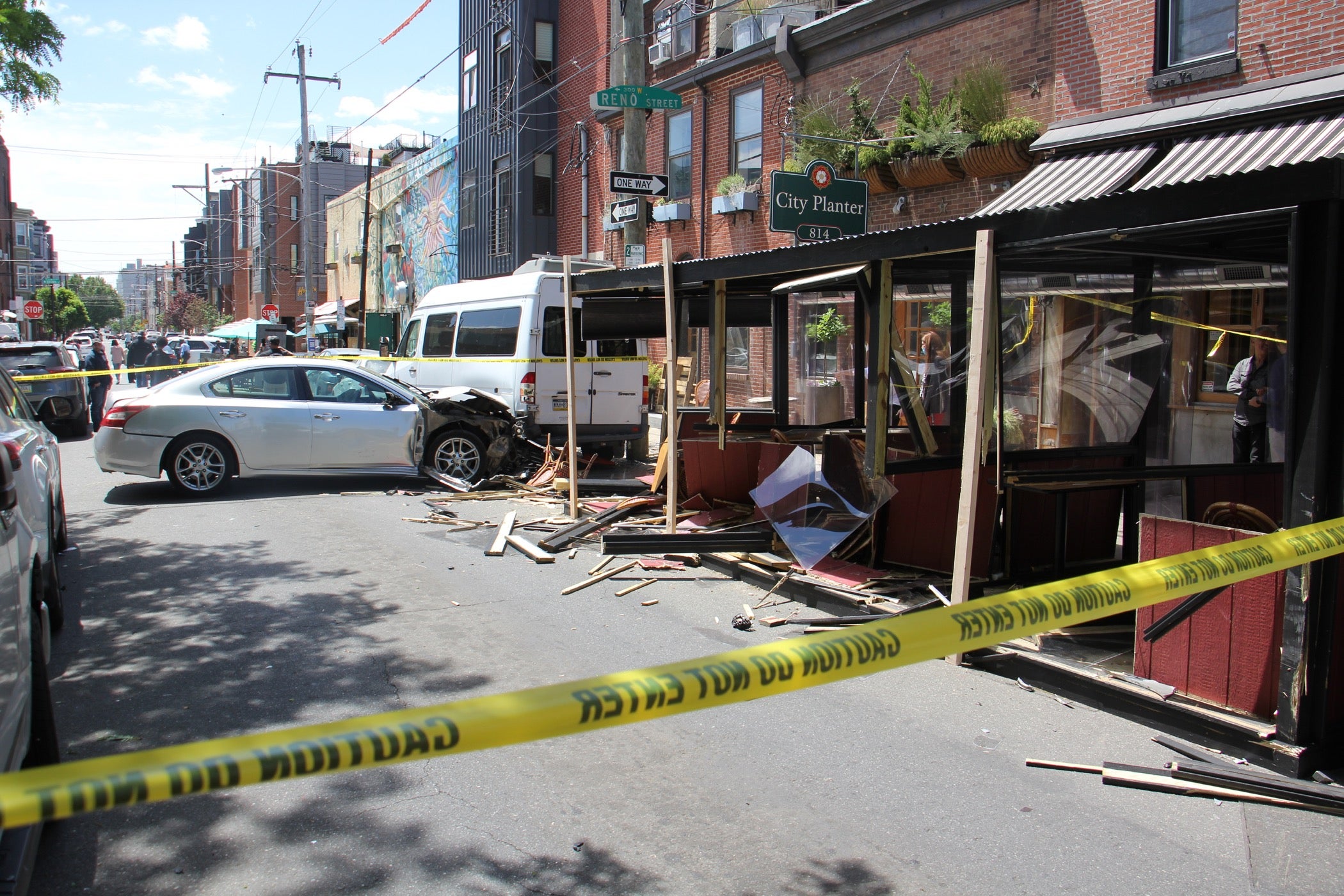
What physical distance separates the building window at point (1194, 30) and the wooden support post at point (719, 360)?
6.49 meters

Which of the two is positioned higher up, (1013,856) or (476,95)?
(476,95)

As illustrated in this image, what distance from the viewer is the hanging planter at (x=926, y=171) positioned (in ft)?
46.2

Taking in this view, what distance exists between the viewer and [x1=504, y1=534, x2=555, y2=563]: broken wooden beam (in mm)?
8438

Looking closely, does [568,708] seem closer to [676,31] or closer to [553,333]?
[553,333]

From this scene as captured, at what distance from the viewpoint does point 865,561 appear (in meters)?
7.75

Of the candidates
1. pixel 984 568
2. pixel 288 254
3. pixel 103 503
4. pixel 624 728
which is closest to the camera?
pixel 624 728

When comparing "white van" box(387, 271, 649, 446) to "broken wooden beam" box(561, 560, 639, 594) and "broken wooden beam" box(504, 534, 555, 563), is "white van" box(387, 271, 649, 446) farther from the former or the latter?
"broken wooden beam" box(561, 560, 639, 594)

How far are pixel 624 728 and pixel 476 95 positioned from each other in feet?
89.5

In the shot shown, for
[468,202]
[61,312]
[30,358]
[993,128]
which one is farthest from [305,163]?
[61,312]

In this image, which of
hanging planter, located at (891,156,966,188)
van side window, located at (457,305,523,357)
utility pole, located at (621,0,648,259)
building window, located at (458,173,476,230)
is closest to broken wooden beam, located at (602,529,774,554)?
utility pole, located at (621,0,648,259)

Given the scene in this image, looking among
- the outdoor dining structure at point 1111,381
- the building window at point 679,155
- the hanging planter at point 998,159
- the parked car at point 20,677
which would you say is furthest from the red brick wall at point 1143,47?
the parked car at point 20,677

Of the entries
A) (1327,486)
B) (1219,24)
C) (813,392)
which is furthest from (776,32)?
(1327,486)

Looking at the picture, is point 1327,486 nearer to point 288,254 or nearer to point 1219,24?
point 1219,24

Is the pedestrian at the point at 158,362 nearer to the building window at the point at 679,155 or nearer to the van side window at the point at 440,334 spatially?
the van side window at the point at 440,334
